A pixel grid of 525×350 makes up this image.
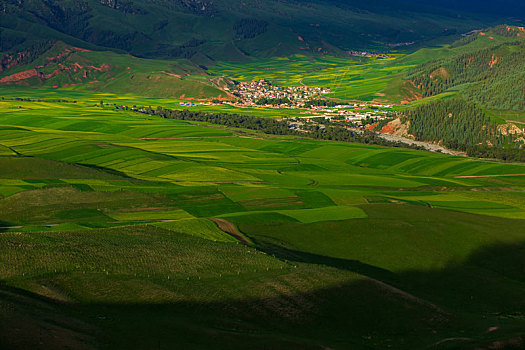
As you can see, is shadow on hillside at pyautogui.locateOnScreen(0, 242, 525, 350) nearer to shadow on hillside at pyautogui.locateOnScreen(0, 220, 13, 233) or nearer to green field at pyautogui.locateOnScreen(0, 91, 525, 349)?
green field at pyautogui.locateOnScreen(0, 91, 525, 349)

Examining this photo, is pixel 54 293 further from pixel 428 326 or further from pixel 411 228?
pixel 411 228

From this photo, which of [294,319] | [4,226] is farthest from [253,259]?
[4,226]

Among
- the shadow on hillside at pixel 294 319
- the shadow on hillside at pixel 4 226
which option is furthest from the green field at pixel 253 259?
the shadow on hillside at pixel 4 226

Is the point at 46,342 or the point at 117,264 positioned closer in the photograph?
the point at 46,342

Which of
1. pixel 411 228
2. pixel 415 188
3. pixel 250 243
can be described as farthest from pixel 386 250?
pixel 415 188

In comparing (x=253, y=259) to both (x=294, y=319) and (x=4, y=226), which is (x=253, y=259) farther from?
(x=4, y=226)

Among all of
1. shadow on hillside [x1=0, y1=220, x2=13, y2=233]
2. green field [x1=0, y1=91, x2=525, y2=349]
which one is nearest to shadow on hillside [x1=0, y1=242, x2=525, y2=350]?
green field [x1=0, y1=91, x2=525, y2=349]
